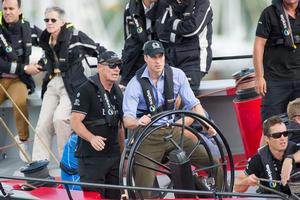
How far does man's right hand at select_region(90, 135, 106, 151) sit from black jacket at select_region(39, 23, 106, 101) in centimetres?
205

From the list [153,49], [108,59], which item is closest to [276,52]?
[153,49]

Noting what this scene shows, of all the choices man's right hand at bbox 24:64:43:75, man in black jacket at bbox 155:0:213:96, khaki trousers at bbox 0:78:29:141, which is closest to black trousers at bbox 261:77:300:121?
man in black jacket at bbox 155:0:213:96

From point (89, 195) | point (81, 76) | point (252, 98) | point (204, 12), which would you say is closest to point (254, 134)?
point (252, 98)

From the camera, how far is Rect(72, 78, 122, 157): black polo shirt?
7727 millimetres

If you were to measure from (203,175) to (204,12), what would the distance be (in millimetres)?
2012

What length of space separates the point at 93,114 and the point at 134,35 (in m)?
1.81

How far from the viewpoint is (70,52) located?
9.47 meters

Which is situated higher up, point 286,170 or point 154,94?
point 154,94

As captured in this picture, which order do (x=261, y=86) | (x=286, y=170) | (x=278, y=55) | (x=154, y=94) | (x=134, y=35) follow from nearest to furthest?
(x=286, y=170) → (x=154, y=94) → (x=261, y=86) → (x=278, y=55) → (x=134, y=35)

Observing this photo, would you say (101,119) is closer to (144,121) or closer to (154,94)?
(154,94)

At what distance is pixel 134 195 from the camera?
21.2 feet

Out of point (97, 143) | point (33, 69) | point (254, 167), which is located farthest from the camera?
point (33, 69)

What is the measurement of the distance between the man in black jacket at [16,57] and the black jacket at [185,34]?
1.61 metres

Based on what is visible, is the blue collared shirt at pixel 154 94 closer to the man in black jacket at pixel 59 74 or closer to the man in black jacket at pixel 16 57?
the man in black jacket at pixel 59 74
